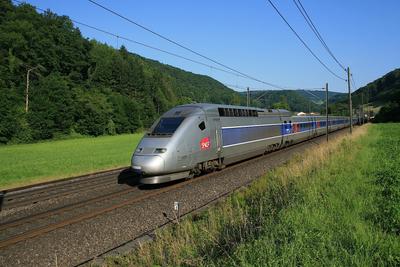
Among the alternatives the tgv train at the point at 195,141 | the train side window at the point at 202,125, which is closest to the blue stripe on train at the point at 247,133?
the tgv train at the point at 195,141

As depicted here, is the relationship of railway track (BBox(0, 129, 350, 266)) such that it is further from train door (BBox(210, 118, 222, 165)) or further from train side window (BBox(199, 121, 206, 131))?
train door (BBox(210, 118, 222, 165))

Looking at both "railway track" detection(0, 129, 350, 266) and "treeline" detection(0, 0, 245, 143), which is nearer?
"railway track" detection(0, 129, 350, 266)

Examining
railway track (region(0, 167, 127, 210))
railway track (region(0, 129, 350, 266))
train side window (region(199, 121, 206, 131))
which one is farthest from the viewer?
train side window (region(199, 121, 206, 131))

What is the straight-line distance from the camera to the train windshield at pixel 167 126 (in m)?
15.8

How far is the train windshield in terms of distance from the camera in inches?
621

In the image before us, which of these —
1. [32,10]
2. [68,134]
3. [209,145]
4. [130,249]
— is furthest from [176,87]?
[130,249]

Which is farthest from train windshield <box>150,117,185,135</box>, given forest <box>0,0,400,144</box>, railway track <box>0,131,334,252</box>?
forest <box>0,0,400,144</box>

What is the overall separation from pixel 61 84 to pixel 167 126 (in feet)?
202

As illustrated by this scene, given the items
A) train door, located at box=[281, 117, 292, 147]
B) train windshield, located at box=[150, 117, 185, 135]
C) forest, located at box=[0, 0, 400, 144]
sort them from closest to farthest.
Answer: train windshield, located at box=[150, 117, 185, 135], train door, located at box=[281, 117, 292, 147], forest, located at box=[0, 0, 400, 144]

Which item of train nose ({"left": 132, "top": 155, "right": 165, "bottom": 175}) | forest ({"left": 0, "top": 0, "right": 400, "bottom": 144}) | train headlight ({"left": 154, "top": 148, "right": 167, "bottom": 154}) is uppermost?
forest ({"left": 0, "top": 0, "right": 400, "bottom": 144})

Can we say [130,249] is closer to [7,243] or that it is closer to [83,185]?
[7,243]

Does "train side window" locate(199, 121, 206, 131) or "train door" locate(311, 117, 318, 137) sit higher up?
"train side window" locate(199, 121, 206, 131)

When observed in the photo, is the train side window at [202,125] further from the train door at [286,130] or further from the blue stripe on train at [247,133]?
the train door at [286,130]

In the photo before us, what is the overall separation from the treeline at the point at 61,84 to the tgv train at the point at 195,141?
43.5 metres
